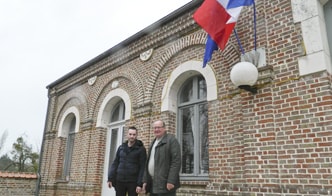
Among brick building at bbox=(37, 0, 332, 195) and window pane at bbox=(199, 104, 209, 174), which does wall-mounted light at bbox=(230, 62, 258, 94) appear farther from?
window pane at bbox=(199, 104, 209, 174)

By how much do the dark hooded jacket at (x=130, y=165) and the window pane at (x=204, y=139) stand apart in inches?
51.2

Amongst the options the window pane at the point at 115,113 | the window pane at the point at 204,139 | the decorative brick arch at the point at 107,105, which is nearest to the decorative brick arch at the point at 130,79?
the decorative brick arch at the point at 107,105

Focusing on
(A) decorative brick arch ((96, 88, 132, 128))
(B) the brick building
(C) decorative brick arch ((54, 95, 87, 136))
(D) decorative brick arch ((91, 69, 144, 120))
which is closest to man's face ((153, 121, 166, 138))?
(B) the brick building

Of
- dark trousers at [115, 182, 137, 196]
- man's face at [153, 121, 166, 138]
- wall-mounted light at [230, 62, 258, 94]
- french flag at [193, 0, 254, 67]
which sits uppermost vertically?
french flag at [193, 0, 254, 67]

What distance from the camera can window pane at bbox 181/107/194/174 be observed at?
230 inches

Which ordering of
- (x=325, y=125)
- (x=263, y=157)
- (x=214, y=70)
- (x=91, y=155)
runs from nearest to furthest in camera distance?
1. (x=325, y=125)
2. (x=263, y=157)
3. (x=214, y=70)
4. (x=91, y=155)

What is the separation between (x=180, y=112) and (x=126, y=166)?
2018 mm

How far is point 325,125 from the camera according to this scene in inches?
148

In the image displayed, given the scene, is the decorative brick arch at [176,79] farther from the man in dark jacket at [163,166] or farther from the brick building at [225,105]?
the man in dark jacket at [163,166]

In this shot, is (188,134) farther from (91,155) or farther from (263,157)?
(91,155)

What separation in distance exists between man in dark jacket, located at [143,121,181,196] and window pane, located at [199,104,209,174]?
144 centimetres

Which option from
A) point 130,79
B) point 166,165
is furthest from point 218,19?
point 130,79

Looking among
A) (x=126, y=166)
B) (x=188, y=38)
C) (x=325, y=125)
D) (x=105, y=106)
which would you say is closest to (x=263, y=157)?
(x=325, y=125)

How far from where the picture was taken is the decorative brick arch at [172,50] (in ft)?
19.9
